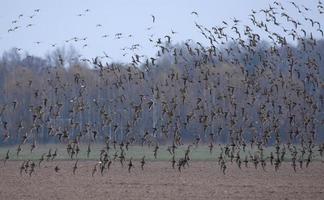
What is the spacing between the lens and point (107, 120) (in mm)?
27734

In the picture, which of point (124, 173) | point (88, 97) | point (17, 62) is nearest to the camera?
point (124, 173)

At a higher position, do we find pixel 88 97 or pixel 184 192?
pixel 88 97

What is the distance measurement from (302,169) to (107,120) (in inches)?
490

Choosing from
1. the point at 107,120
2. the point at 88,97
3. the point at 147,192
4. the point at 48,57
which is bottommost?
the point at 147,192

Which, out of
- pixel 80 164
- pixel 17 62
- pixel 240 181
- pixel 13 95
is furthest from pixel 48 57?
pixel 240 181

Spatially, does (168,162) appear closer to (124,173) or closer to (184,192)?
(124,173)

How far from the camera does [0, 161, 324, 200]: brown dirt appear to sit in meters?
22.6

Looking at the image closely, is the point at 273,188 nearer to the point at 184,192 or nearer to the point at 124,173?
the point at 184,192

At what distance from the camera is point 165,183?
2670 centimetres

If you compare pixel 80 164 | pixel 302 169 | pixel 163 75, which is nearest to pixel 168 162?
pixel 80 164

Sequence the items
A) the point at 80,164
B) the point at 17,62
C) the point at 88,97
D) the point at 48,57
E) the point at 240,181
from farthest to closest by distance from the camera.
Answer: the point at 17,62
the point at 48,57
the point at 88,97
the point at 80,164
the point at 240,181

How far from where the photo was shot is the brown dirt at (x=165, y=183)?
22594 millimetres

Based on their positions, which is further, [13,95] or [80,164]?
[13,95]

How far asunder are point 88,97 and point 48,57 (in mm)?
21915
